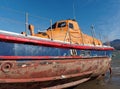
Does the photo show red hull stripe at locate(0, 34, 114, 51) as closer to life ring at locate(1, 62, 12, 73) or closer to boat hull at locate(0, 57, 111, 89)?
boat hull at locate(0, 57, 111, 89)

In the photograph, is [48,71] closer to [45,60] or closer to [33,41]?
[45,60]

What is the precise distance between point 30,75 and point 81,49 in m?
3.22

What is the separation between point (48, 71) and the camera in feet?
23.4

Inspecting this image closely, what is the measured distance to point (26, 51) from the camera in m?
6.63

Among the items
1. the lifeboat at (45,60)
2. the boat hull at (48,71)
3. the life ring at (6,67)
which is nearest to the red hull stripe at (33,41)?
the lifeboat at (45,60)

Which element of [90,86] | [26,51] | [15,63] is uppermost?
[26,51]

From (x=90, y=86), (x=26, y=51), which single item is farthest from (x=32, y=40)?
(x=90, y=86)

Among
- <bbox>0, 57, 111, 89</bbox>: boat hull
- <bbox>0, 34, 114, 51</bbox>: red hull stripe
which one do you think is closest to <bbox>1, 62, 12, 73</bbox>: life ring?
<bbox>0, 57, 111, 89</bbox>: boat hull

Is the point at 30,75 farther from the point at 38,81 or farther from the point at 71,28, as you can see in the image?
the point at 71,28

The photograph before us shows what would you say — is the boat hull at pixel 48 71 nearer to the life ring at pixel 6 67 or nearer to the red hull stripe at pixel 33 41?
the life ring at pixel 6 67

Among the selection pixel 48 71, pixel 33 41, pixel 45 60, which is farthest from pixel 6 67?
pixel 48 71

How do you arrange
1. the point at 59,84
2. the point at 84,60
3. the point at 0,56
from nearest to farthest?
the point at 0,56, the point at 59,84, the point at 84,60

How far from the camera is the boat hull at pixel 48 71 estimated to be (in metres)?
6.16

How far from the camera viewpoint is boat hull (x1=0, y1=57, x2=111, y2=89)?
6.16 meters
